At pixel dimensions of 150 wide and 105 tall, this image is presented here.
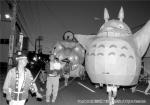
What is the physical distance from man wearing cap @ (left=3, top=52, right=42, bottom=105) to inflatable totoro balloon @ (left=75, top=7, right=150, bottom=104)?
2908 mm

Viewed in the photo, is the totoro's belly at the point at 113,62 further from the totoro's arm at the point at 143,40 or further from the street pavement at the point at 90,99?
the street pavement at the point at 90,99

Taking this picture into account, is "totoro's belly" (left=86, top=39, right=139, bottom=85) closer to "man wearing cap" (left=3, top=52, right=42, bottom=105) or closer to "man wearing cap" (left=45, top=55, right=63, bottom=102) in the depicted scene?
"man wearing cap" (left=45, top=55, right=63, bottom=102)

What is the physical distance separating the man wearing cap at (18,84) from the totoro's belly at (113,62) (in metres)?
2.89

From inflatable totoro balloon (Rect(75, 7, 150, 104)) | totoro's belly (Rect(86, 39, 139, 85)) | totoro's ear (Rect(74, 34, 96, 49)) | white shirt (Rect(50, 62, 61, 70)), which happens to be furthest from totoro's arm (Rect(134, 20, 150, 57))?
white shirt (Rect(50, 62, 61, 70))

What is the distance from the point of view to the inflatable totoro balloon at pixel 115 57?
7.20 metres

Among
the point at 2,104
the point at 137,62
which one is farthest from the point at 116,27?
the point at 2,104

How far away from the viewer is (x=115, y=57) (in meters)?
7.15

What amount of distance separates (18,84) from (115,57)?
330cm

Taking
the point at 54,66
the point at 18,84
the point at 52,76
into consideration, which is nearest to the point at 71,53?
the point at 54,66

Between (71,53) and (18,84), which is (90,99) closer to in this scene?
(18,84)

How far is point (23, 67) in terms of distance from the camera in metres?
4.97

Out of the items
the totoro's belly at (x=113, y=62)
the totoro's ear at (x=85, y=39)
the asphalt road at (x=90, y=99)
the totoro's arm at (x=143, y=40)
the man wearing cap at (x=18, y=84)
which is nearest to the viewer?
the man wearing cap at (x=18, y=84)

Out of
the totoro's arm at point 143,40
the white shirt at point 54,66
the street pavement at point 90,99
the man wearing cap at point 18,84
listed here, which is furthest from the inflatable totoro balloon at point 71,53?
the man wearing cap at point 18,84

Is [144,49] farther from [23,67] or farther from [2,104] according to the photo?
[2,104]
